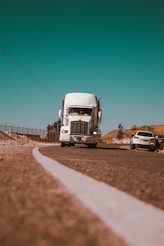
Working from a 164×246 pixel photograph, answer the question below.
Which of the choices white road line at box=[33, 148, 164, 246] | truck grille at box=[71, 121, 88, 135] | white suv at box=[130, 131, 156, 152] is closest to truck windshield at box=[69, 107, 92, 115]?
truck grille at box=[71, 121, 88, 135]

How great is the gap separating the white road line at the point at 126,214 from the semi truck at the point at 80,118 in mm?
22944

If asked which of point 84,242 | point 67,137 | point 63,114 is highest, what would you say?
point 63,114

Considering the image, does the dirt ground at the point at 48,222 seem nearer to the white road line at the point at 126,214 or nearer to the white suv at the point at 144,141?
the white road line at the point at 126,214

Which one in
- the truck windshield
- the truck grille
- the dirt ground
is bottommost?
the dirt ground

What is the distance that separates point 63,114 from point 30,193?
79.4ft

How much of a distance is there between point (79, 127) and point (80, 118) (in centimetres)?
69

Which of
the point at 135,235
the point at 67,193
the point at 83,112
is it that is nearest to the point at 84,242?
the point at 135,235

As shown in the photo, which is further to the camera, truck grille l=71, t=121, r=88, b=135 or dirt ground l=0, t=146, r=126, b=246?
truck grille l=71, t=121, r=88, b=135

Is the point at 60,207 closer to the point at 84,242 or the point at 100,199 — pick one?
the point at 100,199

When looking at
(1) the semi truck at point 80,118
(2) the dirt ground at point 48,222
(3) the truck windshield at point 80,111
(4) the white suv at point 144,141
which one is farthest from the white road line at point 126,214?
(4) the white suv at point 144,141

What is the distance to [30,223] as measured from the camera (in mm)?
2656

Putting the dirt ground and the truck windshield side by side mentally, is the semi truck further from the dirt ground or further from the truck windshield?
the dirt ground

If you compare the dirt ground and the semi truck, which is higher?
the semi truck

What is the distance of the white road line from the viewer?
2297 mm
